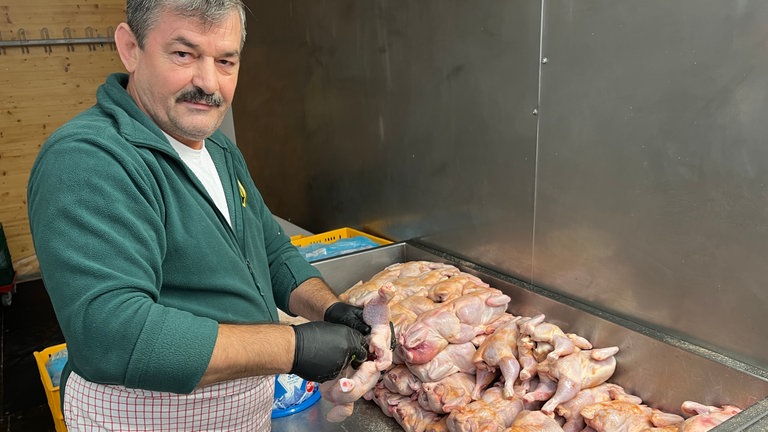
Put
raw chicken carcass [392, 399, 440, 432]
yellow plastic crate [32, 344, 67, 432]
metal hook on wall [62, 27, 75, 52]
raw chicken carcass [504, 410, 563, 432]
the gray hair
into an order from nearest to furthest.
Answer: the gray hair
raw chicken carcass [504, 410, 563, 432]
raw chicken carcass [392, 399, 440, 432]
yellow plastic crate [32, 344, 67, 432]
metal hook on wall [62, 27, 75, 52]

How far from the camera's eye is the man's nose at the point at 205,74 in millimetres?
1456

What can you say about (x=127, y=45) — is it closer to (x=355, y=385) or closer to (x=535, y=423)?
(x=355, y=385)

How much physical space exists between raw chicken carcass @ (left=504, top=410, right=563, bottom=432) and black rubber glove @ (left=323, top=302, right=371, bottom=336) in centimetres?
61

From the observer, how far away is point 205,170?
171 cm

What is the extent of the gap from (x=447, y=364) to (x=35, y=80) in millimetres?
6161

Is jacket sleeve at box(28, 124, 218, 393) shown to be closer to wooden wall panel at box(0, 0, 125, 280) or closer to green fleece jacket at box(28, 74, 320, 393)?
green fleece jacket at box(28, 74, 320, 393)

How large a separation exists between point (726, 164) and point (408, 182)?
1.75 meters

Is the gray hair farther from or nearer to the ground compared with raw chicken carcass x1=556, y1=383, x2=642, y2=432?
farther from the ground

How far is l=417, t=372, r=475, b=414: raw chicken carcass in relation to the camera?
2.12 m

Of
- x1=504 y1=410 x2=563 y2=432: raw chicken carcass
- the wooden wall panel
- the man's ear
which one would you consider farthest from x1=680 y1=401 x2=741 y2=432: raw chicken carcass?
the wooden wall panel

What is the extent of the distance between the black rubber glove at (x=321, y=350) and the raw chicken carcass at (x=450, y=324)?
2.45 ft

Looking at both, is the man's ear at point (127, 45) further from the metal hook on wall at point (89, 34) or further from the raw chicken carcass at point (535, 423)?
the metal hook on wall at point (89, 34)

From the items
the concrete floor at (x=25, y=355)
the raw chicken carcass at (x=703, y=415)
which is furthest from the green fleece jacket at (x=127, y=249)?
the concrete floor at (x=25, y=355)

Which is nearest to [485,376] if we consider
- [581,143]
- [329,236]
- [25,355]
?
[581,143]
